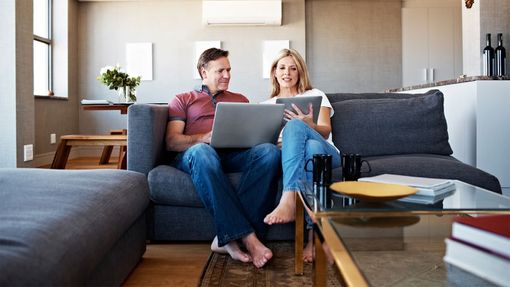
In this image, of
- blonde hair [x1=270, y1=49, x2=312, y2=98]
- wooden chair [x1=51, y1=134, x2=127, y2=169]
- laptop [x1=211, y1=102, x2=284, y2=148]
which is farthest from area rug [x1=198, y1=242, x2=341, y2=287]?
wooden chair [x1=51, y1=134, x2=127, y2=169]

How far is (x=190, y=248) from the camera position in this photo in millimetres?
2170

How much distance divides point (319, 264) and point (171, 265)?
38.2 inches

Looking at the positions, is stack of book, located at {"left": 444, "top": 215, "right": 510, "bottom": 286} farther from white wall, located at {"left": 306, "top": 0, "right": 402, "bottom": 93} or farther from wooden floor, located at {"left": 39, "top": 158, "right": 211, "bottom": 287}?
white wall, located at {"left": 306, "top": 0, "right": 402, "bottom": 93}

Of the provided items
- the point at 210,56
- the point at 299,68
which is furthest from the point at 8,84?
the point at 299,68

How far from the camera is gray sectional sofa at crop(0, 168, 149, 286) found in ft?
3.10

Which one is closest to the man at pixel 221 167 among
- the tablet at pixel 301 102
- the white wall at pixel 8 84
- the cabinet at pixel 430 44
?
the tablet at pixel 301 102

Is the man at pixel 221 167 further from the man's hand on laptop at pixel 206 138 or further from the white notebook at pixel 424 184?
the white notebook at pixel 424 184

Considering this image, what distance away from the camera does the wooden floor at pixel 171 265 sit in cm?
173

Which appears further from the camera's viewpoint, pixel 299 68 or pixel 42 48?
pixel 42 48

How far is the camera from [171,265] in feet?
6.29

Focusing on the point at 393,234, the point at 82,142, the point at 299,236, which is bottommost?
the point at 299,236

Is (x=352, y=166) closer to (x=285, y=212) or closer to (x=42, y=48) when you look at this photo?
(x=285, y=212)

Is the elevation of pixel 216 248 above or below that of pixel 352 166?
below

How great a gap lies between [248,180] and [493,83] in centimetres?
186
